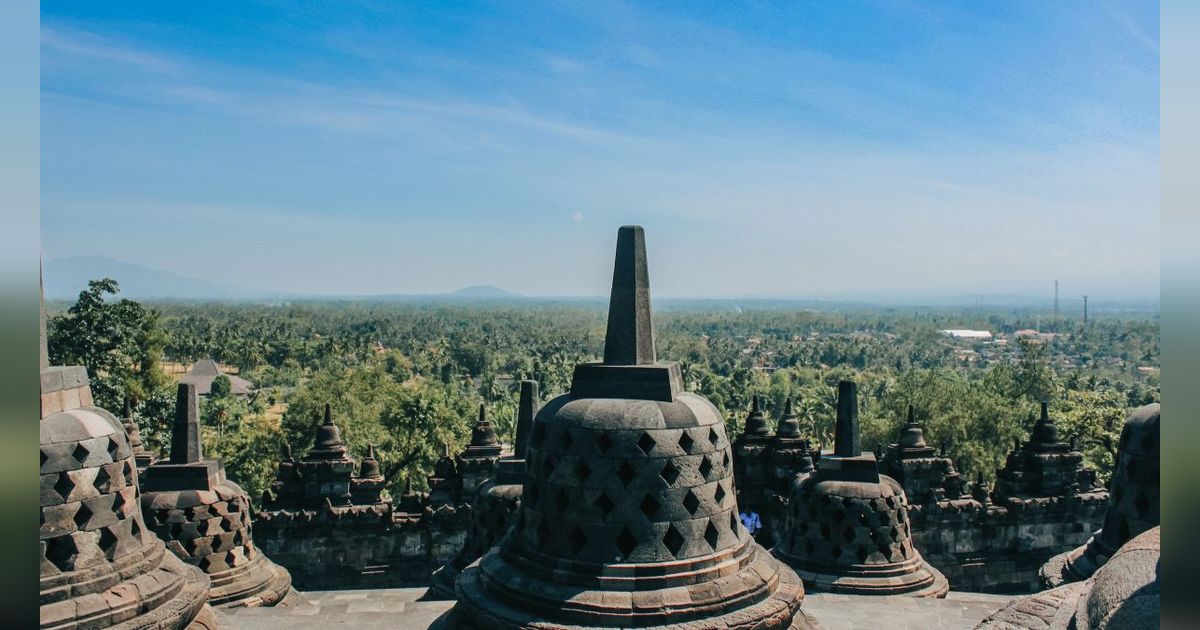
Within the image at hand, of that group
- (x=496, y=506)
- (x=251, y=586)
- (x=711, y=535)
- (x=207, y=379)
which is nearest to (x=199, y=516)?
(x=251, y=586)

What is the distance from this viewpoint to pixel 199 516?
36.1ft

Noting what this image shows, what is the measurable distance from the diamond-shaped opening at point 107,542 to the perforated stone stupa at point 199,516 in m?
5.13

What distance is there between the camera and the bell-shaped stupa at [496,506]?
10.9 m

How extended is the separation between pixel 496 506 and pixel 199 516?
406 cm

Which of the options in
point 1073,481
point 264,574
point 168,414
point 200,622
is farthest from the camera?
point 168,414

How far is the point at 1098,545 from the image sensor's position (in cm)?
849

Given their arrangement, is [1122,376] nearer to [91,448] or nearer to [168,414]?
[168,414]

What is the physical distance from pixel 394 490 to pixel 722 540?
29.5m

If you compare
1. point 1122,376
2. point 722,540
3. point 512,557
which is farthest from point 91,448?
point 1122,376

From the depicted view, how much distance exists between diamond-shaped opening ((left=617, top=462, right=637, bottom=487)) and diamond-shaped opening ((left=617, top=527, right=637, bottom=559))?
0.36m

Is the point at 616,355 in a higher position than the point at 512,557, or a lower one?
higher

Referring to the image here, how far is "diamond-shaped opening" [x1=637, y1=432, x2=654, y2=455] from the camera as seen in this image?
6328 millimetres

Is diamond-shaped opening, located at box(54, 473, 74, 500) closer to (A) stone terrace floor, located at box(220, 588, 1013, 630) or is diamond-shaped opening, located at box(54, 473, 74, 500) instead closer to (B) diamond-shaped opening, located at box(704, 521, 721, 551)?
(A) stone terrace floor, located at box(220, 588, 1013, 630)
